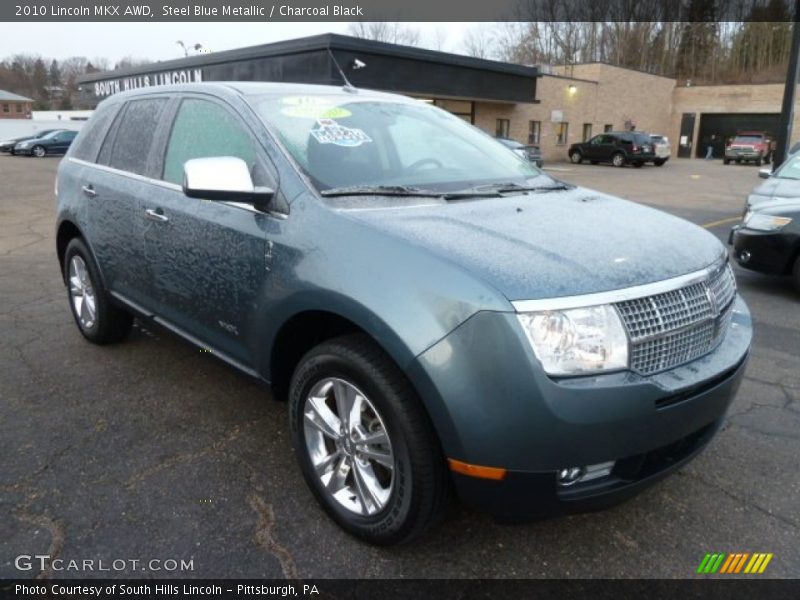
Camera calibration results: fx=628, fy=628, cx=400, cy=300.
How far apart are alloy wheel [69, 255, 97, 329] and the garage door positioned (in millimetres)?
49790

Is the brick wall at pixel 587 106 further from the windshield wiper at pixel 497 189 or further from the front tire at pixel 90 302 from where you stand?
the windshield wiper at pixel 497 189

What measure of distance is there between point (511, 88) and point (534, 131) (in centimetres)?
508

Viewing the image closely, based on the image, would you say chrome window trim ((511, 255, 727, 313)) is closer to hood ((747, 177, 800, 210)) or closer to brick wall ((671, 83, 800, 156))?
hood ((747, 177, 800, 210))

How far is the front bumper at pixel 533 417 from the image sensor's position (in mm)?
1875

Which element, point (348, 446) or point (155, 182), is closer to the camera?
point (348, 446)

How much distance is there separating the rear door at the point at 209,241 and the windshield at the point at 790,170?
6.80m

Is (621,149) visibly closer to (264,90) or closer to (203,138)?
(264,90)

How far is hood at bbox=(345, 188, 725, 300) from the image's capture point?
1994mm

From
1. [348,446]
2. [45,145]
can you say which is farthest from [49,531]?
[45,145]

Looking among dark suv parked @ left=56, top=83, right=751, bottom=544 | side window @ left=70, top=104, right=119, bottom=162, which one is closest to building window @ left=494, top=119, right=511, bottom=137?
side window @ left=70, top=104, right=119, bottom=162

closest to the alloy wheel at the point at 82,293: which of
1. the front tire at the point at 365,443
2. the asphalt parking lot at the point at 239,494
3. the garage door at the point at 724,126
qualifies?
the asphalt parking lot at the point at 239,494

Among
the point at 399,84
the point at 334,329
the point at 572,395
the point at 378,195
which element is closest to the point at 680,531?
the point at 572,395

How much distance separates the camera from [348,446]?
2439mm

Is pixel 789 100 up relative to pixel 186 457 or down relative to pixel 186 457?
up
